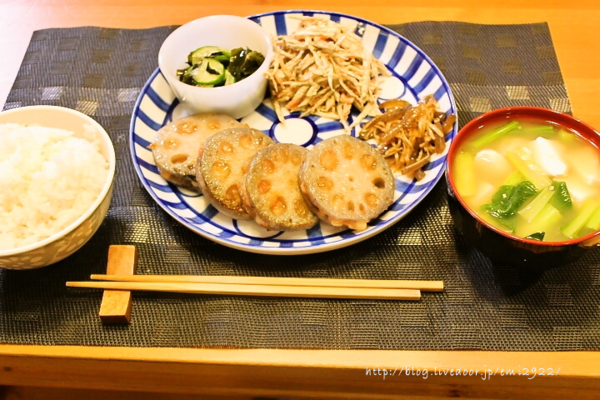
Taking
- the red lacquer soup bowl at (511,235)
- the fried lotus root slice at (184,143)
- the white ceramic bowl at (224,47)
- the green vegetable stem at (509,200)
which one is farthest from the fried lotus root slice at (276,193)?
the green vegetable stem at (509,200)

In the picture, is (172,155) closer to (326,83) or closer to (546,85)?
(326,83)

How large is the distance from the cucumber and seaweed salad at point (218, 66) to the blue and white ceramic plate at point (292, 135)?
0.64 ft

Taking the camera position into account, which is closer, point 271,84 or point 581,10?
point 271,84

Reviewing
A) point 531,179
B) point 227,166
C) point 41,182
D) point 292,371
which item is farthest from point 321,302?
point 41,182

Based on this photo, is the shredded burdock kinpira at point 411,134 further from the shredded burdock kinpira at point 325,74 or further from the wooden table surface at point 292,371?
the wooden table surface at point 292,371

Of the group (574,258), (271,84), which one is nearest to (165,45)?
(271,84)

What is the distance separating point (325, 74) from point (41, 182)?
146cm

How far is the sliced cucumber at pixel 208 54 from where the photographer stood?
2.39 metres

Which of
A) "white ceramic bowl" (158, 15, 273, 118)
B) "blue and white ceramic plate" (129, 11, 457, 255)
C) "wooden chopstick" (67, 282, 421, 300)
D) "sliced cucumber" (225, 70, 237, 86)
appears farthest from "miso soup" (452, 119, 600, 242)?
"sliced cucumber" (225, 70, 237, 86)

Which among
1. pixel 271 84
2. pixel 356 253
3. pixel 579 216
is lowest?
pixel 356 253

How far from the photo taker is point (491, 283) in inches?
69.7

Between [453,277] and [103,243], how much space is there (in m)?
1.46

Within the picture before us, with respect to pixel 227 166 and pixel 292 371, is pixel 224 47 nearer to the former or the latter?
pixel 227 166

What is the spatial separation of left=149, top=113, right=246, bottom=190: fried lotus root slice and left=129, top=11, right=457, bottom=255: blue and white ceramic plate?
0.22 feet
